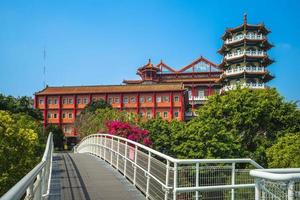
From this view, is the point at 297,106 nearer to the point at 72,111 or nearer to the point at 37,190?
the point at 37,190

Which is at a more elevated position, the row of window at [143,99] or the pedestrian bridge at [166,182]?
the row of window at [143,99]

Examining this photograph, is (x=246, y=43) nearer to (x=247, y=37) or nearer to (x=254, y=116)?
(x=247, y=37)

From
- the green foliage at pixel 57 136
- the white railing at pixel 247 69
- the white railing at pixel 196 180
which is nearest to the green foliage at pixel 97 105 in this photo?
the green foliage at pixel 57 136

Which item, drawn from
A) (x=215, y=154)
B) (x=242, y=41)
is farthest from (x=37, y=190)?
(x=242, y=41)

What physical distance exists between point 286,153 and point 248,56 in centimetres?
3883

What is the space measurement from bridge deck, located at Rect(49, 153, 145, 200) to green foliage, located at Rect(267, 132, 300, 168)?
31.7ft

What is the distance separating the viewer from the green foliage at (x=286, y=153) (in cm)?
2120

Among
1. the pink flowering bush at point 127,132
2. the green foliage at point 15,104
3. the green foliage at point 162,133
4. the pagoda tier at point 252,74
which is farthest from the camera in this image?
the pagoda tier at point 252,74

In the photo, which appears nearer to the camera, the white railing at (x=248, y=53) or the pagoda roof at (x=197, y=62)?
the white railing at (x=248, y=53)

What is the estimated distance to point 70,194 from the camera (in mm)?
10141

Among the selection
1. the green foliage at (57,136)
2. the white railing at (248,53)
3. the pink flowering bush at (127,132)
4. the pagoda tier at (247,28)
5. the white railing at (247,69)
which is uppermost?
the pagoda tier at (247,28)

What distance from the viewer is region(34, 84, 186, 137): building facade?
81.1m

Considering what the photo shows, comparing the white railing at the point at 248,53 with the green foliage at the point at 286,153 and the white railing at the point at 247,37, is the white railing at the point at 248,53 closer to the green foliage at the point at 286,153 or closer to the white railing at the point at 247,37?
the white railing at the point at 247,37

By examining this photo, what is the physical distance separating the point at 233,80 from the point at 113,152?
4717 centimetres
